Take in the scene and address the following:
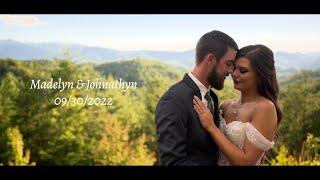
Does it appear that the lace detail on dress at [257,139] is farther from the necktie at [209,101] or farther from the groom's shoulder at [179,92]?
the groom's shoulder at [179,92]

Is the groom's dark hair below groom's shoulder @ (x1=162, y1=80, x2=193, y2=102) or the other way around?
the other way around

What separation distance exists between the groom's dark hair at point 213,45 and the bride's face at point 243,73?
0.54 feet

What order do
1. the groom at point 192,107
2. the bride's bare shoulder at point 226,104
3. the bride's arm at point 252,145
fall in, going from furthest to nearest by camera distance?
the bride's bare shoulder at point 226,104 → the bride's arm at point 252,145 → the groom at point 192,107

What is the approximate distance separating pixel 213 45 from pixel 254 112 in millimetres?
499

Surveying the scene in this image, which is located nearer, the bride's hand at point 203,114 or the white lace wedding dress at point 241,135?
the bride's hand at point 203,114

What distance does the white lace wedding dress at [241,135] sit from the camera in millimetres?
3395

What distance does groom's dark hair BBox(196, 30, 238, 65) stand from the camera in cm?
323

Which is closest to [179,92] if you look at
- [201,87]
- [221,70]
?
[201,87]

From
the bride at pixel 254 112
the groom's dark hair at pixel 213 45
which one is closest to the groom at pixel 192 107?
the groom's dark hair at pixel 213 45

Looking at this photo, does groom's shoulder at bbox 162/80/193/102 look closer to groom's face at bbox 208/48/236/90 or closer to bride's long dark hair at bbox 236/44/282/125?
groom's face at bbox 208/48/236/90

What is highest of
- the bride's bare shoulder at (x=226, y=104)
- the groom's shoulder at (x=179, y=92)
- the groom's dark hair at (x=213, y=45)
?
the groom's dark hair at (x=213, y=45)

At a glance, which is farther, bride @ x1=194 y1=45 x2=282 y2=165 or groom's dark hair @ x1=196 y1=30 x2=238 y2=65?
bride @ x1=194 y1=45 x2=282 y2=165

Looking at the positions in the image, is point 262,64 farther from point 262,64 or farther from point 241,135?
point 241,135

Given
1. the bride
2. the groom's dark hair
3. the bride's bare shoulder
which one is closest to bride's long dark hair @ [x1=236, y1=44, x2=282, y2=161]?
the bride
